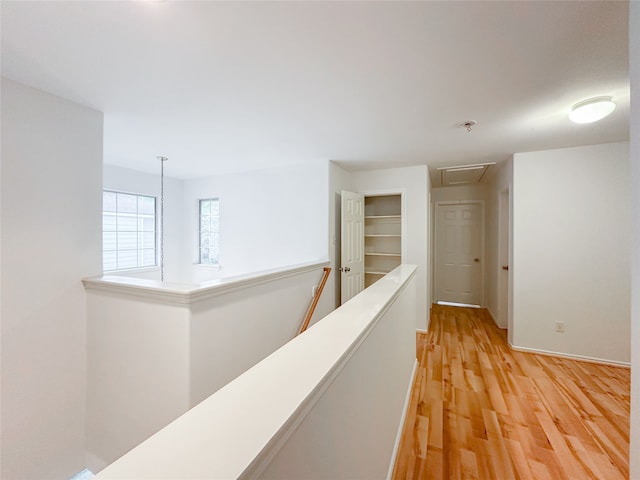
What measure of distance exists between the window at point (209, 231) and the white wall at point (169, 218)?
34cm

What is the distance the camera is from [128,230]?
168 inches

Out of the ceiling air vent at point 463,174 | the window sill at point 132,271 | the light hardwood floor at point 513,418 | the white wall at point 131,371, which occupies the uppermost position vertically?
the ceiling air vent at point 463,174

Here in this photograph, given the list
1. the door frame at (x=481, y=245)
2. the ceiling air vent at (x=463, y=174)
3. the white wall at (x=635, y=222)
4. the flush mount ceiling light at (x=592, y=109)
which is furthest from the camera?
the door frame at (x=481, y=245)

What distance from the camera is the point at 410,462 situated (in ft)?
5.62

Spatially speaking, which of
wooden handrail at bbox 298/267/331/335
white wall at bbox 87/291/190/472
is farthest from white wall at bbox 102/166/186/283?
wooden handrail at bbox 298/267/331/335

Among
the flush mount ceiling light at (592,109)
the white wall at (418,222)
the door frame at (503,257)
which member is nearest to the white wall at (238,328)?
the white wall at (418,222)

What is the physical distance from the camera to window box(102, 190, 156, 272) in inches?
157

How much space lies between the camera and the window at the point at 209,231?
484 cm

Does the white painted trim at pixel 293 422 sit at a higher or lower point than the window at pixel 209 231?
lower

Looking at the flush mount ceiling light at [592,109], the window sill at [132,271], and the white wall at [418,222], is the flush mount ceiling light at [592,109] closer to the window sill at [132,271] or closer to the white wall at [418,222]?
the white wall at [418,222]

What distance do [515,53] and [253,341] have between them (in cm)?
260

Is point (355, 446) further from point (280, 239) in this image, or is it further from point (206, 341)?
point (280, 239)

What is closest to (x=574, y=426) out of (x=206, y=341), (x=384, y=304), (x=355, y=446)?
(x=384, y=304)

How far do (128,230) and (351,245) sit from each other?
11.4ft
